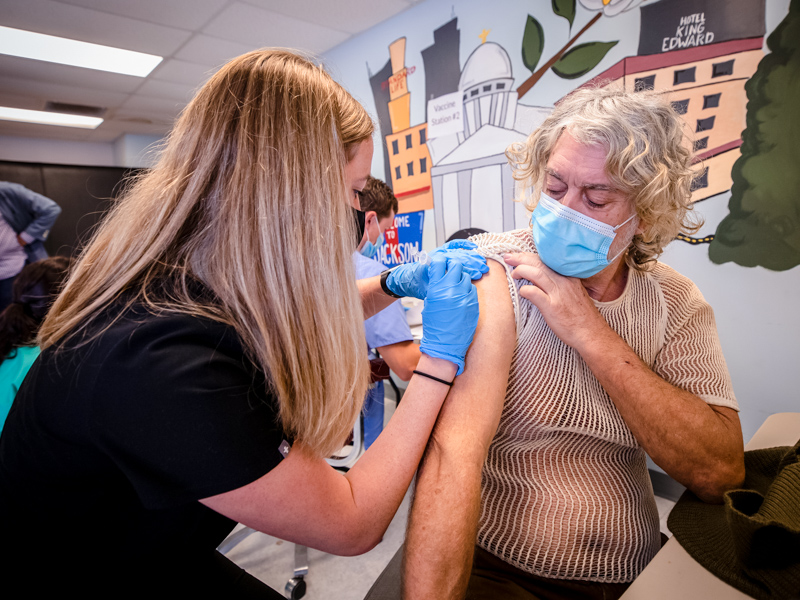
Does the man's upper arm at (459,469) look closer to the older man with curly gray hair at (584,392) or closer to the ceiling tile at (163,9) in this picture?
the older man with curly gray hair at (584,392)

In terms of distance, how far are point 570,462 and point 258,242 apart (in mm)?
824

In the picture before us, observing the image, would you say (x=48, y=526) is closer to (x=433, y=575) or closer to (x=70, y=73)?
(x=433, y=575)

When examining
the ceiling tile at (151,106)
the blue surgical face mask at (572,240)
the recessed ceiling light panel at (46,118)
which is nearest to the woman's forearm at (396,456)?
the blue surgical face mask at (572,240)

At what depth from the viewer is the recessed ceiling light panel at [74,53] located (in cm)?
345

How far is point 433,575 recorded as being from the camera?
2.54 feet

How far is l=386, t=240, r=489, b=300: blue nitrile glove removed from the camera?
1077 millimetres

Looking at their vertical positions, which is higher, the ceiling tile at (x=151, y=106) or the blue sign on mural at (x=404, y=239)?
the ceiling tile at (x=151, y=106)

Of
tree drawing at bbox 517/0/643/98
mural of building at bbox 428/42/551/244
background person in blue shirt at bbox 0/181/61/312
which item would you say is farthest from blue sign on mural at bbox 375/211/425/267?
background person in blue shirt at bbox 0/181/61/312

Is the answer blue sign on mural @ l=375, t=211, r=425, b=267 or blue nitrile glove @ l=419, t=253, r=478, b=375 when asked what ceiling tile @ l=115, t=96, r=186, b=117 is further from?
blue nitrile glove @ l=419, t=253, r=478, b=375

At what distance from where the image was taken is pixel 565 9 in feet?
7.93

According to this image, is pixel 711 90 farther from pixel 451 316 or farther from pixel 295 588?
pixel 295 588

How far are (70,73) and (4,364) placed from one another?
3.93 metres

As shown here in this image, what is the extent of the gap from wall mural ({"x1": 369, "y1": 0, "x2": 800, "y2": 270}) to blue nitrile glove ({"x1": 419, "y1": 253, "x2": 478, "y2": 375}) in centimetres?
87

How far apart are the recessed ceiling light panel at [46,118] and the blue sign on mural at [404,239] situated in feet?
15.5
